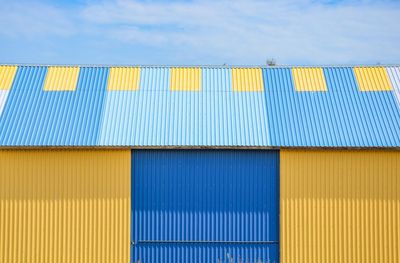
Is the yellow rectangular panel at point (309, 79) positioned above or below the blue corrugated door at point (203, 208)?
above

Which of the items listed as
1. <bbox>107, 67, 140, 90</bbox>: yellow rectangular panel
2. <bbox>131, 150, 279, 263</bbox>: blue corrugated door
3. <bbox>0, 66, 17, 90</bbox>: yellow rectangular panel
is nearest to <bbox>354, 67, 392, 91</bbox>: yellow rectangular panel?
<bbox>131, 150, 279, 263</bbox>: blue corrugated door

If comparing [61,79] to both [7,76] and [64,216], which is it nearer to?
[7,76]

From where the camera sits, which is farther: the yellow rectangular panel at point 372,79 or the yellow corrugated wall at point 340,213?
the yellow rectangular panel at point 372,79

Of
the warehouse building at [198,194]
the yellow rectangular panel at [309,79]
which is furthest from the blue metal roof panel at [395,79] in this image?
the yellow rectangular panel at [309,79]

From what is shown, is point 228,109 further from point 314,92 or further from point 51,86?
point 51,86

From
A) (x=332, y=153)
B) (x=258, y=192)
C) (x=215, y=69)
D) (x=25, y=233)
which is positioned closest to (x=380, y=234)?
(x=332, y=153)

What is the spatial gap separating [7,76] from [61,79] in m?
2.35

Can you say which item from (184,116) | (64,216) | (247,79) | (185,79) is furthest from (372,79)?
(64,216)

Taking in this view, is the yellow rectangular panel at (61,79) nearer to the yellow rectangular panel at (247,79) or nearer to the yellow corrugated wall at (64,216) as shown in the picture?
the yellow corrugated wall at (64,216)

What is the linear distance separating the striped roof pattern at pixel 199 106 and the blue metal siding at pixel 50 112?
1.5 inches

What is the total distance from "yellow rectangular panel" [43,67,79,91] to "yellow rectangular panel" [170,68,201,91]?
13.8 ft

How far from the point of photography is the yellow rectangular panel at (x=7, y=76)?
863 inches

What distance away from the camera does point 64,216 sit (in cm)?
1916

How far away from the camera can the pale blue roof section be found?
63.4 ft
